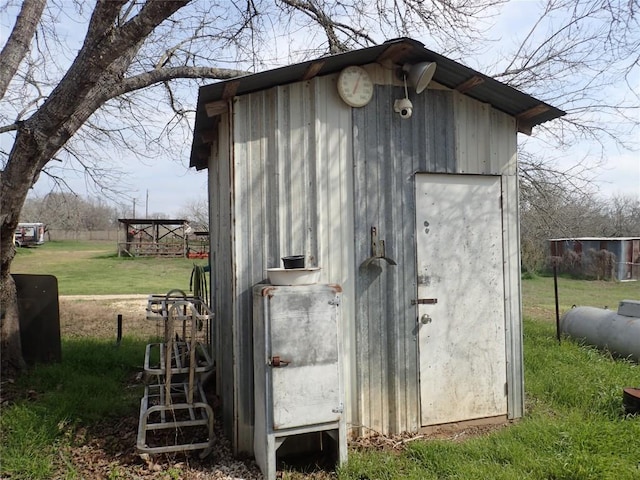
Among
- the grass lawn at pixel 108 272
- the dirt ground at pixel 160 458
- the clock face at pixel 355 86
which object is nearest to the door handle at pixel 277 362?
the dirt ground at pixel 160 458

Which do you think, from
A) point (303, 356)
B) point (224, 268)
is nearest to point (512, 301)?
point (303, 356)

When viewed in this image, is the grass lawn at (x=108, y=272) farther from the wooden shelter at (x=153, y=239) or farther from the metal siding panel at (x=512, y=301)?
the metal siding panel at (x=512, y=301)

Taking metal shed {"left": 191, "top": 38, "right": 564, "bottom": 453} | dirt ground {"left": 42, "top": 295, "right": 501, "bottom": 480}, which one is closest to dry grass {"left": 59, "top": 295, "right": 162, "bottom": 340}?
dirt ground {"left": 42, "top": 295, "right": 501, "bottom": 480}

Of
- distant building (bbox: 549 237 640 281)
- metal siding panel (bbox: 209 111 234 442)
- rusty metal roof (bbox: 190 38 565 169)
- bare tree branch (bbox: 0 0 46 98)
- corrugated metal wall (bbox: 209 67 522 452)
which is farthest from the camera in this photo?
distant building (bbox: 549 237 640 281)

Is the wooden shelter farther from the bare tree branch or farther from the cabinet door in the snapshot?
the cabinet door

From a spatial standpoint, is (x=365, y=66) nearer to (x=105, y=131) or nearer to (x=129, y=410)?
(x=129, y=410)

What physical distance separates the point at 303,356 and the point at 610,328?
5993mm

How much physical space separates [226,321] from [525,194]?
24.8 feet

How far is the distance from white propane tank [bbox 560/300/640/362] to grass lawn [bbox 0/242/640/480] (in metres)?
0.27

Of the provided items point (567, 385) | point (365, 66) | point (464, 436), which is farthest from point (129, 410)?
point (567, 385)

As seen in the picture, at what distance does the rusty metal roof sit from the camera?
3863 millimetres

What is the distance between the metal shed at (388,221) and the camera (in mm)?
3988

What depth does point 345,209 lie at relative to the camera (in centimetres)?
425

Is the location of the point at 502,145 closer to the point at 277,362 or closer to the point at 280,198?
the point at 280,198
